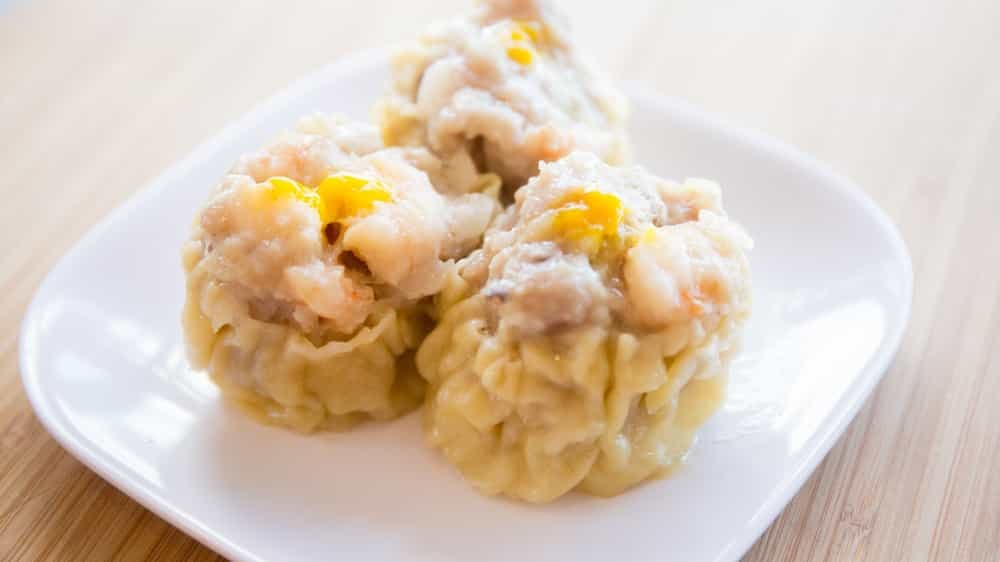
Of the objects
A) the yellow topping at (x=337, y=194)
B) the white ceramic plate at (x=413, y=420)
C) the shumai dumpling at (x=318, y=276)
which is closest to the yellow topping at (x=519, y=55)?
the shumai dumpling at (x=318, y=276)

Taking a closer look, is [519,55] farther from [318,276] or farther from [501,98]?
[318,276]

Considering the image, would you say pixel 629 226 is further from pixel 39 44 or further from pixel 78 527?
pixel 39 44

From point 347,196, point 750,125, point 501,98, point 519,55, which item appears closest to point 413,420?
point 347,196

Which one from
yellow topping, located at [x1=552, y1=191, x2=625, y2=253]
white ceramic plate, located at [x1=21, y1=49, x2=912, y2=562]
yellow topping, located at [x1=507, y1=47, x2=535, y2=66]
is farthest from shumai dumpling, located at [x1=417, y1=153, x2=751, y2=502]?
yellow topping, located at [x1=507, y1=47, x2=535, y2=66]

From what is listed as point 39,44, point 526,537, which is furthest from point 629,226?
point 39,44

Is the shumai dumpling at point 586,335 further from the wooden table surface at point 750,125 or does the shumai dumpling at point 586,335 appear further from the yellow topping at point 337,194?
the wooden table surface at point 750,125

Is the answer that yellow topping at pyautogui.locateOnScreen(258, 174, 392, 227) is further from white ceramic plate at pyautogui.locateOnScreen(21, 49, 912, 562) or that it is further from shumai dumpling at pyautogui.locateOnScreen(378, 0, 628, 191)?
white ceramic plate at pyautogui.locateOnScreen(21, 49, 912, 562)
